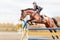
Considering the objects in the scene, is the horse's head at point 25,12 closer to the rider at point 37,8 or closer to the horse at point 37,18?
the horse at point 37,18

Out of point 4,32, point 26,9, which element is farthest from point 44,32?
point 4,32

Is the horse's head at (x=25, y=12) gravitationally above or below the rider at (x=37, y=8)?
below

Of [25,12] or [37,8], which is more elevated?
[37,8]

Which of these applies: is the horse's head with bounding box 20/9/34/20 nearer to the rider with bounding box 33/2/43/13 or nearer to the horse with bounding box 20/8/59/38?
the horse with bounding box 20/8/59/38

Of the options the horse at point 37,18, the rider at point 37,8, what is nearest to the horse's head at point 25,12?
the horse at point 37,18

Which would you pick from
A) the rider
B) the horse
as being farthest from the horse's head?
the rider

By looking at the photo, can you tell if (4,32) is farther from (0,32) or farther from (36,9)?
(36,9)

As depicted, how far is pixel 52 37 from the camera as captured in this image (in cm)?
662

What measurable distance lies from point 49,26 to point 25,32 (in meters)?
0.77

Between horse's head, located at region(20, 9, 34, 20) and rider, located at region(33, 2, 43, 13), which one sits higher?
rider, located at region(33, 2, 43, 13)

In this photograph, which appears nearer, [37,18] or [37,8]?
[37,8]

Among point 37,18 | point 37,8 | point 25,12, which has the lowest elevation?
point 37,18

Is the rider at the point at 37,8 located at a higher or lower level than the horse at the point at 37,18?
higher

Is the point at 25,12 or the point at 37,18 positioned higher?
the point at 25,12
